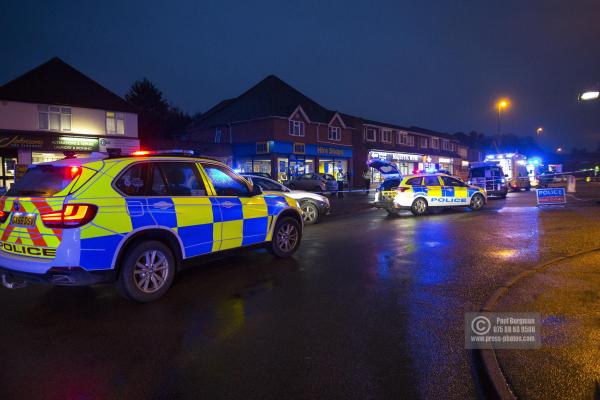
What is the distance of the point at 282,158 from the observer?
34219mm

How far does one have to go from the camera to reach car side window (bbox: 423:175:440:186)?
47.5ft

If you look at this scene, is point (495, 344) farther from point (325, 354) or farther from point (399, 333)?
point (325, 354)

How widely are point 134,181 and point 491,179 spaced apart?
2108 cm

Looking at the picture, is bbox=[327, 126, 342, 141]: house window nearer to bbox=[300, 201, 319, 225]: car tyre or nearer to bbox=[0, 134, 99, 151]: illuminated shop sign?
bbox=[0, 134, 99, 151]: illuminated shop sign

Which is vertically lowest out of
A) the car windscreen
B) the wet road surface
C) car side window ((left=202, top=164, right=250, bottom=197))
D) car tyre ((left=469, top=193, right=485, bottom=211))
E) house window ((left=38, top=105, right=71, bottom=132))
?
the wet road surface

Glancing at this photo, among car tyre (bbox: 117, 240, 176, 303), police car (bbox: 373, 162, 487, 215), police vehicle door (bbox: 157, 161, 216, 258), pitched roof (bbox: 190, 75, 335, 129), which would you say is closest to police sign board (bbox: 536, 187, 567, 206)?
police car (bbox: 373, 162, 487, 215)

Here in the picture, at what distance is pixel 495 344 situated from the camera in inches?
139

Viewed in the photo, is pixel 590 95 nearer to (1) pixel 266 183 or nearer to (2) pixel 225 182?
(2) pixel 225 182

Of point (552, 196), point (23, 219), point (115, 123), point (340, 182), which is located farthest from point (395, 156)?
point (23, 219)

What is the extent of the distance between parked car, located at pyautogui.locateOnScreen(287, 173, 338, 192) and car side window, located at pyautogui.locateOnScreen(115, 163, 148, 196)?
20.9 metres

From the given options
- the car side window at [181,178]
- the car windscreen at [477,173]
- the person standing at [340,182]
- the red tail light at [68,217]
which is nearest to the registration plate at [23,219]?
the red tail light at [68,217]

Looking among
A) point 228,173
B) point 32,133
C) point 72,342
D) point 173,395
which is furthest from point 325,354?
point 32,133

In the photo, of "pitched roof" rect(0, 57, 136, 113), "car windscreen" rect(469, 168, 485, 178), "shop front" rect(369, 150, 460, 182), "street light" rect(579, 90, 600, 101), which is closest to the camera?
"street light" rect(579, 90, 600, 101)

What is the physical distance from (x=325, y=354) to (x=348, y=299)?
4.97ft
